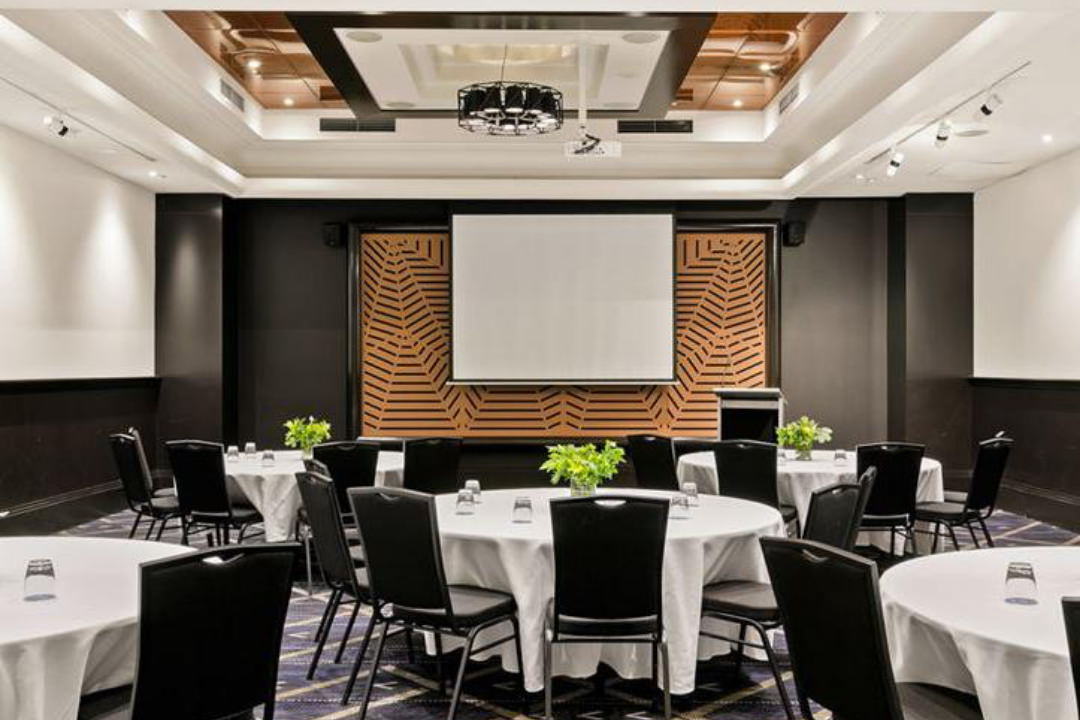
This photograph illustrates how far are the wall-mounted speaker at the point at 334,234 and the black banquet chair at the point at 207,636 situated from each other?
26.3ft

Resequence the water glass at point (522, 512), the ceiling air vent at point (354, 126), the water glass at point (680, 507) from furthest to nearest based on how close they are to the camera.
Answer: the ceiling air vent at point (354, 126) < the water glass at point (680, 507) < the water glass at point (522, 512)

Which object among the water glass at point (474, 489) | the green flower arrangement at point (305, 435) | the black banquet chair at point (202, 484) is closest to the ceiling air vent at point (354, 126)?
the green flower arrangement at point (305, 435)

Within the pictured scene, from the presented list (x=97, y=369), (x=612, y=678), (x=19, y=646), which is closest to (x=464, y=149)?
(x=97, y=369)

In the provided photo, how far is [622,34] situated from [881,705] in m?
5.67

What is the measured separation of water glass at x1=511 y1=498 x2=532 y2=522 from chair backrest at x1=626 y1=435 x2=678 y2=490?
2405 mm

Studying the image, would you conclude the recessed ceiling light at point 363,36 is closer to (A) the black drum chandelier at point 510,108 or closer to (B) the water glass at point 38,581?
(A) the black drum chandelier at point 510,108

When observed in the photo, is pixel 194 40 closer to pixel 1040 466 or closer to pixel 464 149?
pixel 464 149

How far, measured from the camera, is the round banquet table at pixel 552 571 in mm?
3865

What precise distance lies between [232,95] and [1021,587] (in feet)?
26.0

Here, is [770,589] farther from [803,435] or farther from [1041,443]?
[1041,443]

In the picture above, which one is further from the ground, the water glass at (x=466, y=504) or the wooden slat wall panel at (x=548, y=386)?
the wooden slat wall panel at (x=548, y=386)

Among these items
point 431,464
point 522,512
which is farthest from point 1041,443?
point 522,512

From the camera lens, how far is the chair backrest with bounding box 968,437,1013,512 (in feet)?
19.6

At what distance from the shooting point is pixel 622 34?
7.09m
